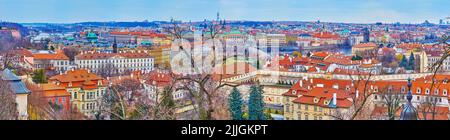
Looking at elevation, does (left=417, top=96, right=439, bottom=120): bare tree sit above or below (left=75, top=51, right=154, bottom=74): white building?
above

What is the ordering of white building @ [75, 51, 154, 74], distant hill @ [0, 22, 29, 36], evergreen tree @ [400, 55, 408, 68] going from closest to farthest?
white building @ [75, 51, 154, 74], evergreen tree @ [400, 55, 408, 68], distant hill @ [0, 22, 29, 36]

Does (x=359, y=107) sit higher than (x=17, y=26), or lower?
lower

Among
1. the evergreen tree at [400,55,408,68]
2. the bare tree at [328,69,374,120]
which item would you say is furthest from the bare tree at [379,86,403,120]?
the evergreen tree at [400,55,408,68]


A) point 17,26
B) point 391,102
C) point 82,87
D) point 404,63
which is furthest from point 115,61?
point 391,102

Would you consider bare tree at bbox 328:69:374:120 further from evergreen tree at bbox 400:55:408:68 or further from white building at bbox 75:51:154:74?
evergreen tree at bbox 400:55:408:68

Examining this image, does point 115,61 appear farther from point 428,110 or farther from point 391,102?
point 428,110

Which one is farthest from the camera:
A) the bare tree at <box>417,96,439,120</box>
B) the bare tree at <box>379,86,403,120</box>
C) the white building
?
the white building

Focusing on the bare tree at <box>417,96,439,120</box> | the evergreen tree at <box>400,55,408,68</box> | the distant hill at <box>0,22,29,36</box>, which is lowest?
the evergreen tree at <box>400,55,408,68</box>

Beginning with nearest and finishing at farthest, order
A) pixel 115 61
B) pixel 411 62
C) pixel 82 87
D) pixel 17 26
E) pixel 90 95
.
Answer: pixel 90 95
pixel 82 87
pixel 115 61
pixel 411 62
pixel 17 26

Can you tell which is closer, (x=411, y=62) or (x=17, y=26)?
(x=411, y=62)

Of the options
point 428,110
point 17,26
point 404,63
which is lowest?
point 404,63
